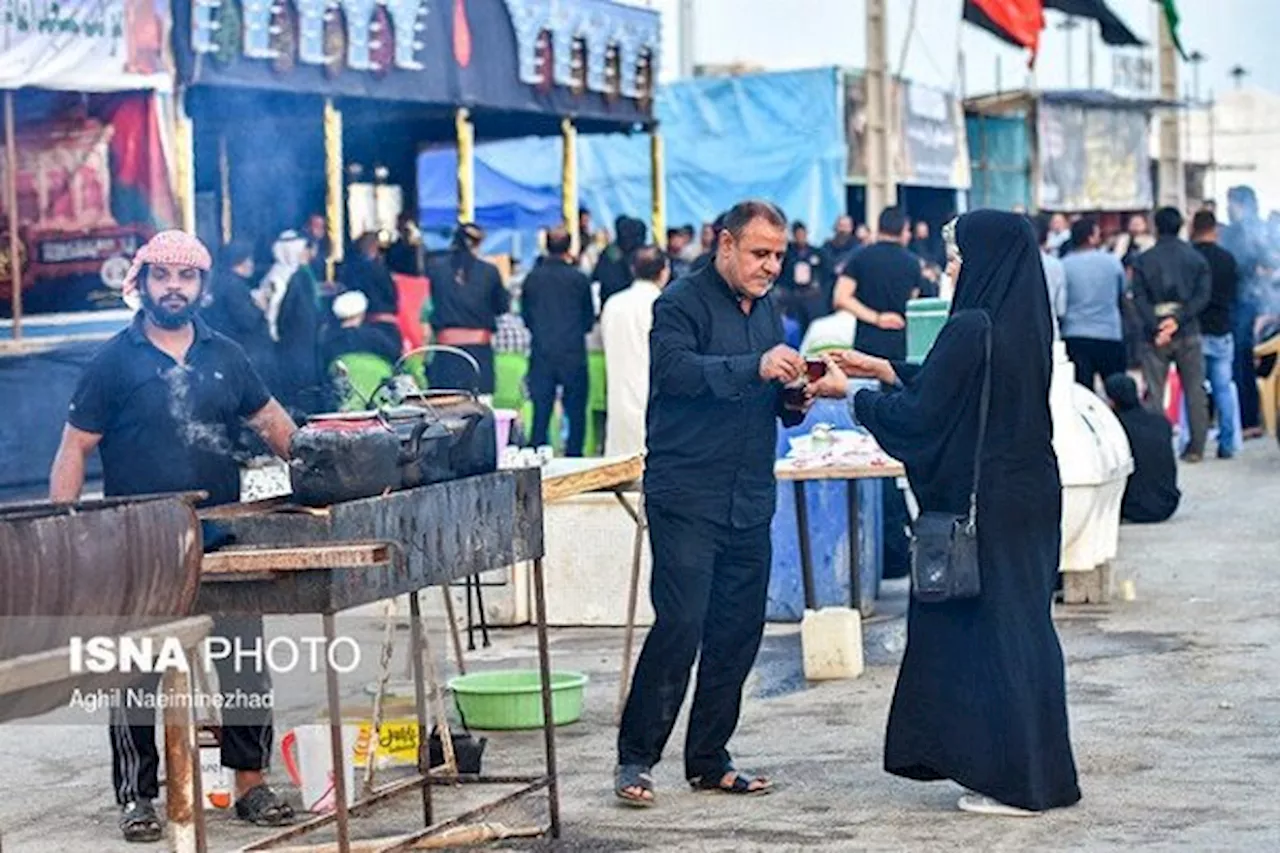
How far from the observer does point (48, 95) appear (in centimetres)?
1739

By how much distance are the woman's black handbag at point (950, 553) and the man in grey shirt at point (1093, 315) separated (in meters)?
11.2

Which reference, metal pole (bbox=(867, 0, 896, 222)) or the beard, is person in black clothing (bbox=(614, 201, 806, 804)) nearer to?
the beard

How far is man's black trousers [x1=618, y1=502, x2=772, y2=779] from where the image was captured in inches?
310

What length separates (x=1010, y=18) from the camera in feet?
118

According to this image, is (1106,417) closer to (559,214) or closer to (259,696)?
(259,696)

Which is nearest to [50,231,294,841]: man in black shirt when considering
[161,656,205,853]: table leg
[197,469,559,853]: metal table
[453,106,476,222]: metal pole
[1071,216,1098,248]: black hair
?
[197,469,559,853]: metal table

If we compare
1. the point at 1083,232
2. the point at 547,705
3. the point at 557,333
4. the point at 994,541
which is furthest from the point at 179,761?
the point at 1083,232

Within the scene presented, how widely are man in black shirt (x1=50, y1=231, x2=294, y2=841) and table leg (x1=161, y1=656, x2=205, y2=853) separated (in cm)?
203

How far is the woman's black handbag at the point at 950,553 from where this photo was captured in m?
7.52

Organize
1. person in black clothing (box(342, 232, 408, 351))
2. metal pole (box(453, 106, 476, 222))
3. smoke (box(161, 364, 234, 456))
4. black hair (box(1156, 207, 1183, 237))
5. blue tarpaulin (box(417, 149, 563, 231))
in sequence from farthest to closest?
blue tarpaulin (box(417, 149, 563, 231))
metal pole (box(453, 106, 476, 222))
black hair (box(1156, 207, 1183, 237))
person in black clothing (box(342, 232, 408, 351))
smoke (box(161, 364, 234, 456))

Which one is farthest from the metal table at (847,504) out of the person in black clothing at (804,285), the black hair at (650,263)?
the person in black clothing at (804,285)

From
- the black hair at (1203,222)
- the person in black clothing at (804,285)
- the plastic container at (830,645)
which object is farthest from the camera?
the person in black clothing at (804,285)

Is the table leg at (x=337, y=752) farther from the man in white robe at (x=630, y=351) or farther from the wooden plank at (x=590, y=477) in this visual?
the man in white robe at (x=630, y=351)

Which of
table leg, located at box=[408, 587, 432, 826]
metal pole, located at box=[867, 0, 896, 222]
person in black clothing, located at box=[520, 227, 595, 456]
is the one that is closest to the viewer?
table leg, located at box=[408, 587, 432, 826]
